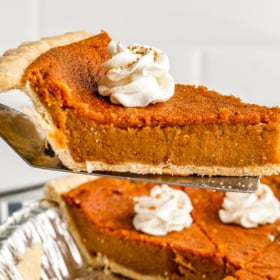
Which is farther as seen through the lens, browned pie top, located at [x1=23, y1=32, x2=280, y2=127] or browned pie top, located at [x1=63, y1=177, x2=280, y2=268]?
browned pie top, located at [x1=63, y1=177, x2=280, y2=268]

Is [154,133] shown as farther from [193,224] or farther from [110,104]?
[193,224]

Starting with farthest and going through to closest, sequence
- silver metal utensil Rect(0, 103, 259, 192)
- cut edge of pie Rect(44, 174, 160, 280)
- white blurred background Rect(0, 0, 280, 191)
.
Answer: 1. white blurred background Rect(0, 0, 280, 191)
2. cut edge of pie Rect(44, 174, 160, 280)
3. silver metal utensil Rect(0, 103, 259, 192)

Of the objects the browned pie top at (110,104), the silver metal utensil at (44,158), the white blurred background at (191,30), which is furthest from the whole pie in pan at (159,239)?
the white blurred background at (191,30)

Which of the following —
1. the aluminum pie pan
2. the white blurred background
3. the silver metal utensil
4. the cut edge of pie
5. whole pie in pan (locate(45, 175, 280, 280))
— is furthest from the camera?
the white blurred background

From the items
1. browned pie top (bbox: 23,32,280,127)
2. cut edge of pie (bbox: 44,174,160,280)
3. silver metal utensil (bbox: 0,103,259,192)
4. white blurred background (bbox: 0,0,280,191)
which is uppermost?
browned pie top (bbox: 23,32,280,127)

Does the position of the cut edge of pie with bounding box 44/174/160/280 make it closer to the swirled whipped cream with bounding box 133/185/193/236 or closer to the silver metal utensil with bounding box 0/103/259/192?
the swirled whipped cream with bounding box 133/185/193/236

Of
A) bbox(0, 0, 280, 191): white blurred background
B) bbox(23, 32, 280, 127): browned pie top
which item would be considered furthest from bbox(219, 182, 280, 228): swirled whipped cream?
bbox(0, 0, 280, 191): white blurred background

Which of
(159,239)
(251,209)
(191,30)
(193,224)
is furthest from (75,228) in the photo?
(191,30)
